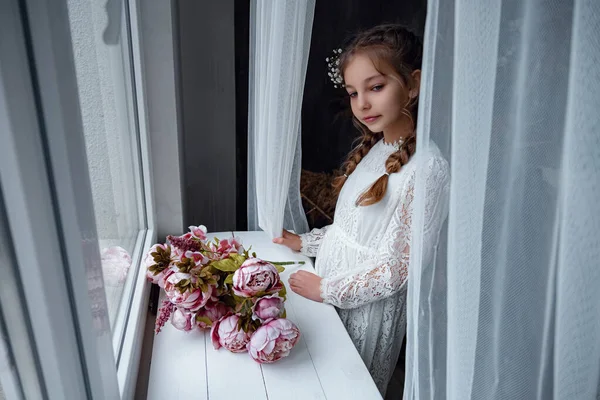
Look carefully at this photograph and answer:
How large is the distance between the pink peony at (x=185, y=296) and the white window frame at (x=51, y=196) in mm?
282

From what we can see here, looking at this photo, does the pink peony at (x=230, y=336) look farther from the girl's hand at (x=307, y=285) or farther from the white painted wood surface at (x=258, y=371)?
the girl's hand at (x=307, y=285)

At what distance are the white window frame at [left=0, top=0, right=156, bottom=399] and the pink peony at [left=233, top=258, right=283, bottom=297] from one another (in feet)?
1.03

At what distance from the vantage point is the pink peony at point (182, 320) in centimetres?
86

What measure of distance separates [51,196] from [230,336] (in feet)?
1.66

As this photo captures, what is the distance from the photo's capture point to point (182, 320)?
859 millimetres

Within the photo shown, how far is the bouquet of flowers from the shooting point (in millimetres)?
801

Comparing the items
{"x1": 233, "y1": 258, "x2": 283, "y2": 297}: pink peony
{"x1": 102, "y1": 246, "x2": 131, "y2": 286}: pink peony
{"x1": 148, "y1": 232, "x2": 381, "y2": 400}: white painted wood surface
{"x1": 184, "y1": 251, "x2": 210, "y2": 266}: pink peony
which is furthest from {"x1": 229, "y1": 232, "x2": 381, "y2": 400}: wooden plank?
{"x1": 102, "y1": 246, "x2": 131, "y2": 286}: pink peony

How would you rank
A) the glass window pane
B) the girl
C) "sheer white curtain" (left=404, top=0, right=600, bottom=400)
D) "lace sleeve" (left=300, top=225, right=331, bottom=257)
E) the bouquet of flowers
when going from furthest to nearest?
1. "lace sleeve" (left=300, top=225, right=331, bottom=257)
2. the girl
3. the bouquet of flowers
4. the glass window pane
5. "sheer white curtain" (left=404, top=0, right=600, bottom=400)

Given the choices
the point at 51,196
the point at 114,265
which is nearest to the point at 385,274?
the point at 114,265

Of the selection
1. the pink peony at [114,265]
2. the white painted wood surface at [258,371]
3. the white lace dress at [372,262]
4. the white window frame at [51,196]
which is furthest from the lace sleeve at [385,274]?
the white window frame at [51,196]

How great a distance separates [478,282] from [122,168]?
0.89 metres

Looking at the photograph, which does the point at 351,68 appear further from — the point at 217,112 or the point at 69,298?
the point at 217,112

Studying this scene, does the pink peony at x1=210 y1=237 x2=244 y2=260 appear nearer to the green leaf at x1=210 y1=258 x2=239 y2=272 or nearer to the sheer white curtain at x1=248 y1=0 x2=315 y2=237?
the green leaf at x1=210 y1=258 x2=239 y2=272

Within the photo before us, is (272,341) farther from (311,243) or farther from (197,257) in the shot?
(311,243)
